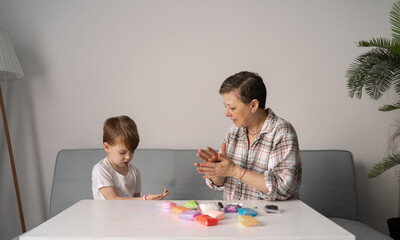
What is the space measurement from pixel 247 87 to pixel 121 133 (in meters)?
0.68

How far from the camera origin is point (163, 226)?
49.1 inches

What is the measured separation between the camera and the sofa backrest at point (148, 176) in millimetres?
2637

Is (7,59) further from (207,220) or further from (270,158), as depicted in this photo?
(207,220)

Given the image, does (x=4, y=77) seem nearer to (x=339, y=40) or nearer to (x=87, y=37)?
(x=87, y=37)

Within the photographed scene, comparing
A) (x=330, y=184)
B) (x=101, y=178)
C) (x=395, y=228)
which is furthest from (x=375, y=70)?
(x=101, y=178)

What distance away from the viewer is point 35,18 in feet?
9.62

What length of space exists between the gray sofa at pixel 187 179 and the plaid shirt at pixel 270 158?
70 cm

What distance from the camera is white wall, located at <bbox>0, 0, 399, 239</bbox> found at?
2881 mm

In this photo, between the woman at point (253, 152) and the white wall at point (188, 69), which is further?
the white wall at point (188, 69)

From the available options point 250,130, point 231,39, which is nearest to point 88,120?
point 231,39

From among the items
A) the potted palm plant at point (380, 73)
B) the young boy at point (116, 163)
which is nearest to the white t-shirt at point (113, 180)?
the young boy at point (116, 163)

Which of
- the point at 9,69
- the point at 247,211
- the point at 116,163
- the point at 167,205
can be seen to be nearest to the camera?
the point at 247,211

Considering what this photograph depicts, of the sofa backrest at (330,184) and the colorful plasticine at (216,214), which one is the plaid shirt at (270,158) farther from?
the sofa backrest at (330,184)

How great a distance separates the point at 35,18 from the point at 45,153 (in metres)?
1.05
